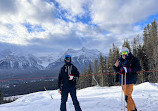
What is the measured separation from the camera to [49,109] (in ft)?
19.1

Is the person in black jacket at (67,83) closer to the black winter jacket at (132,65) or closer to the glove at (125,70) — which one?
the glove at (125,70)

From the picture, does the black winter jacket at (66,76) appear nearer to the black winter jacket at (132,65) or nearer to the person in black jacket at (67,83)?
the person in black jacket at (67,83)

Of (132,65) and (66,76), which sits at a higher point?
(132,65)

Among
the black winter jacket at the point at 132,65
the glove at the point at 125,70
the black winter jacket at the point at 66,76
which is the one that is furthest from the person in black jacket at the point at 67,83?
the black winter jacket at the point at 132,65

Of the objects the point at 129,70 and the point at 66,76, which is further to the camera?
the point at 66,76

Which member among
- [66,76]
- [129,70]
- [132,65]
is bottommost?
[66,76]

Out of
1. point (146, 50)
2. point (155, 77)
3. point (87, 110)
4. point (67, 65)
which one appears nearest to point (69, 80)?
point (67, 65)

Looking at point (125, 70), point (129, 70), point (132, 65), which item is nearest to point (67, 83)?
point (125, 70)

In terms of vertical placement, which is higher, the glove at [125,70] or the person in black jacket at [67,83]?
the glove at [125,70]

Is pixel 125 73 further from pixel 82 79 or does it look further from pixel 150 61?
pixel 82 79

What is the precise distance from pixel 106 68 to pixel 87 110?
33066 mm

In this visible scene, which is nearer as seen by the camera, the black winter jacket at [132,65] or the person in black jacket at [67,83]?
the black winter jacket at [132,65]

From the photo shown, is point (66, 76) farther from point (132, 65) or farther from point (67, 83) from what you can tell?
point (132, 65)

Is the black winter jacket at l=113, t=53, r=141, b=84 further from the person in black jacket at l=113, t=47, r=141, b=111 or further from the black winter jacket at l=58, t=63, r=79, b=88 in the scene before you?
the black winter jacket at l=58, t=63, r=79, b=88
